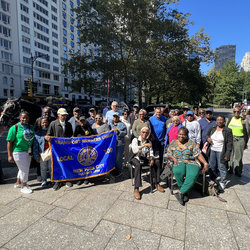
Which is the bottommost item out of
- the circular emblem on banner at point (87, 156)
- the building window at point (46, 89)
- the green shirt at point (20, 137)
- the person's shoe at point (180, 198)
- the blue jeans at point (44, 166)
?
the person's shoe at point (180, 198)

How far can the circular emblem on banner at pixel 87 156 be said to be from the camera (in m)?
4.35

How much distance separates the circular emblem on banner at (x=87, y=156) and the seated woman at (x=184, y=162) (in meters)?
1.94

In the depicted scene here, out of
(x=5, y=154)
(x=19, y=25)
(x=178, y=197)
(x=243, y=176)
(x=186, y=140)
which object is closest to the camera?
(x=178, y=197)

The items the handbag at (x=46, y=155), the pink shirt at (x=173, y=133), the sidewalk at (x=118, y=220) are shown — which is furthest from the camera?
the pink shirt at (x=173, y=133)

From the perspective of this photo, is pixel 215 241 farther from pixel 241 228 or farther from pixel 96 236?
pixel 96 236

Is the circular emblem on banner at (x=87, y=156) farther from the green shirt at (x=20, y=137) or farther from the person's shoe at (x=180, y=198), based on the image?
the person's shoe at (x=180, y=198)

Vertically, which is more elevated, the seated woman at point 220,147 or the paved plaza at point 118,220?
the seated woman at point 220,147

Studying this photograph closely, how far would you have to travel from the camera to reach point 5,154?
682 centimetres

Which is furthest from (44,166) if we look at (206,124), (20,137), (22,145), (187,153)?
(206,124)

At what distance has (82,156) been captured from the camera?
14.3ft

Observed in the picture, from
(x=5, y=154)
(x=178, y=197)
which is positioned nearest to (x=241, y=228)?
(x=178, y=197)

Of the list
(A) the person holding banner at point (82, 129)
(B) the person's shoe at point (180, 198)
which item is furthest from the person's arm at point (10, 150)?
(B) the person's shoe at point (180, 198)

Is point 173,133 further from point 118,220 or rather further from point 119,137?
point 118,220

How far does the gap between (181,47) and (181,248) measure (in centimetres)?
2180
